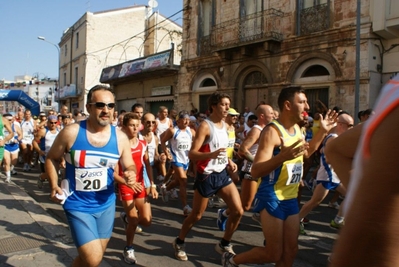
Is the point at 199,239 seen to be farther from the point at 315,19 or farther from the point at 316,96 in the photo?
the point at 315,19

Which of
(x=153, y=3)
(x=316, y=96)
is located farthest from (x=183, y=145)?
(x=153, y=3)

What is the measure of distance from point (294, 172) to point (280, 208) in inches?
16.7

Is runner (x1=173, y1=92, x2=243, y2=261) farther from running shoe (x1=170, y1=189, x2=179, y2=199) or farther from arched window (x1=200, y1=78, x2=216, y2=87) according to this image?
arched window (x1=200, y1=78, x2=216, y2=87)

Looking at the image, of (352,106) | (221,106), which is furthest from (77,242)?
(352,106)

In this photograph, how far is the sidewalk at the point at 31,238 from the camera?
443 centimetres

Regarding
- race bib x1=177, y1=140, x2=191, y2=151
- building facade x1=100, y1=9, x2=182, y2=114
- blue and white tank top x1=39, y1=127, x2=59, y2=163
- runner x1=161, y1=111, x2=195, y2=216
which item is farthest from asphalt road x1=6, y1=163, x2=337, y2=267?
building facade x1=100, y1=9, x2=182, y2=114

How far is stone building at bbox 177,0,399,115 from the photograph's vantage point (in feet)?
45.4

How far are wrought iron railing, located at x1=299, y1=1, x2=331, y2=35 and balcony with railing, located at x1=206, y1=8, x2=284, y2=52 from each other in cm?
107

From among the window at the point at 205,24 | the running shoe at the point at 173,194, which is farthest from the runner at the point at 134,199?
the window at the point at 205,24

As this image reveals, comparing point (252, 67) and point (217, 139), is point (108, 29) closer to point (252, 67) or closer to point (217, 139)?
point (252, 67)

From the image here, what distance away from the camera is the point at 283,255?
325 cm

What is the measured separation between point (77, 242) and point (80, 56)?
3775 cm

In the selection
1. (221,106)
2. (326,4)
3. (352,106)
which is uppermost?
(326,4)

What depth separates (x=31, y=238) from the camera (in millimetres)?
5195
